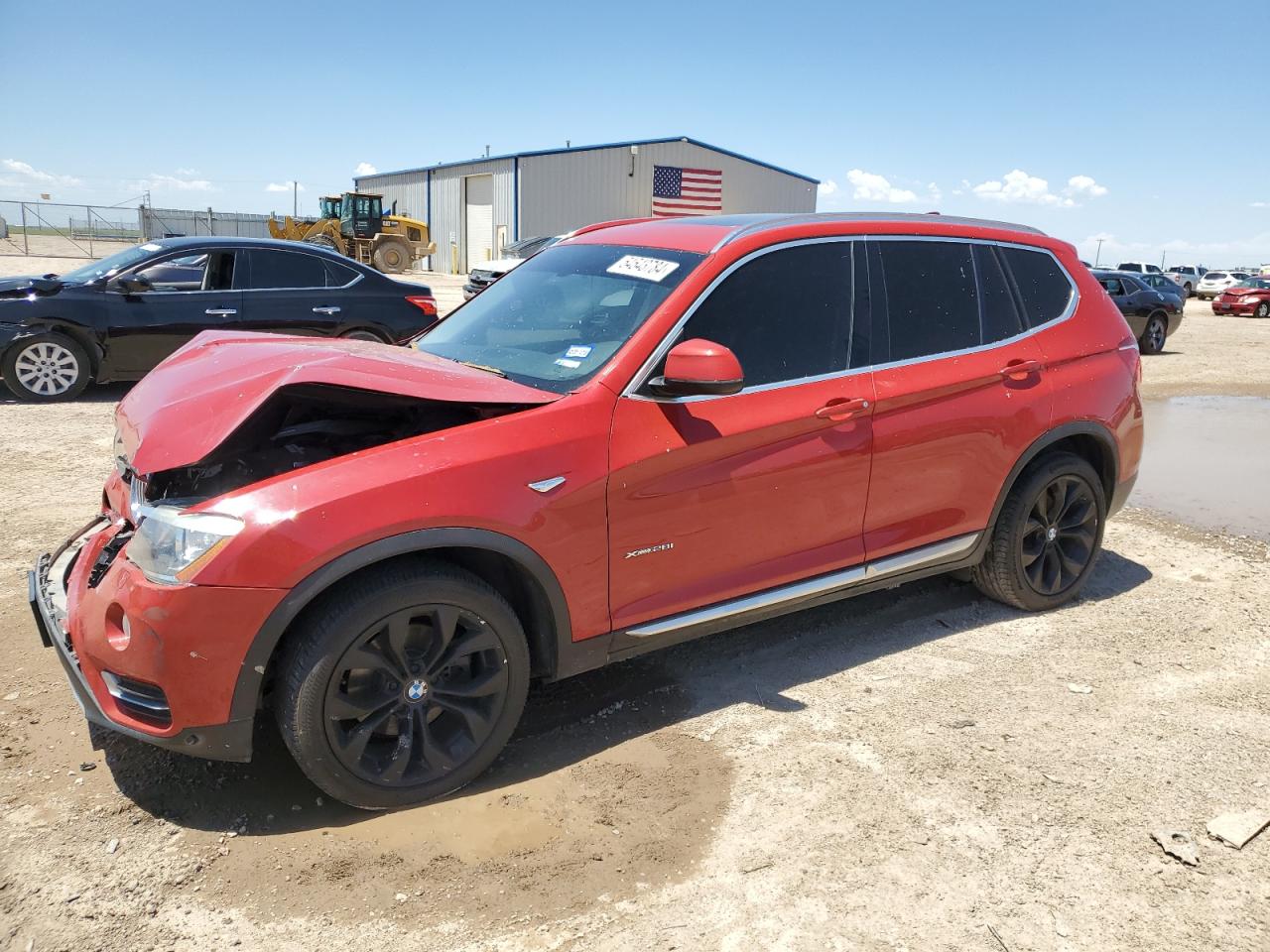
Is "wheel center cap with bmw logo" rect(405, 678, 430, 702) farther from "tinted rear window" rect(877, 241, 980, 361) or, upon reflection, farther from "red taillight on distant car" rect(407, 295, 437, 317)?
"red taillight on distant car" rect(407, 295, 437, 317)

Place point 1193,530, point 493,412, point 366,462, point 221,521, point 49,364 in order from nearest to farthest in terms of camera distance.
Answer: point 221,521 < point 366,462 < point 493,412 < point 1193,530 < point 49,364

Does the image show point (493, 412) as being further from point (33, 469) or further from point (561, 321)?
point (33, 469)

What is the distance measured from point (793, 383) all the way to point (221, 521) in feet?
6.78

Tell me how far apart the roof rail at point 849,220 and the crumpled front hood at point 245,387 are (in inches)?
44.2

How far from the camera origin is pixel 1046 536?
4.63 metres

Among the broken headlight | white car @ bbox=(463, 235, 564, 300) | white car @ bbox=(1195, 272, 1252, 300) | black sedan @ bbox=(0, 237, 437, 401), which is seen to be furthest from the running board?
white car @ bbox=(1195, 272, 1252, 300)

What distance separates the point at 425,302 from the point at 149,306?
2.61 meters

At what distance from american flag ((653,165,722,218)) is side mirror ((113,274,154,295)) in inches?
1227

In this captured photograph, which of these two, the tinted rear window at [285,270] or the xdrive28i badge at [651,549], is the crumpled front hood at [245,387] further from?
the tinted rear window at [285,270]

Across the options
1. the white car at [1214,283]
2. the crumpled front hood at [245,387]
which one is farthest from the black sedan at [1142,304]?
the white car at [1214,283]

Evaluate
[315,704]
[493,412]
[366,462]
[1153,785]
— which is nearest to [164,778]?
[315,704]

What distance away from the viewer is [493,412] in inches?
120

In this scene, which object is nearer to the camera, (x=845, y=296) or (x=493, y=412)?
(x=493, y=412)

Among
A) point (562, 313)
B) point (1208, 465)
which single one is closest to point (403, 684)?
point (562, 313)
